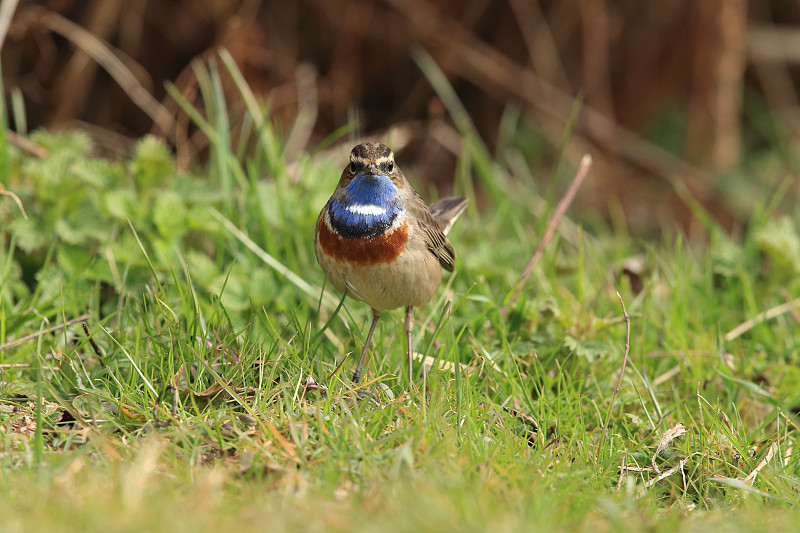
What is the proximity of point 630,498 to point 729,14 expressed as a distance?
20.6 feet

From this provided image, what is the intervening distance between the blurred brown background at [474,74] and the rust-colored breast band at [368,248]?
8.35 feet

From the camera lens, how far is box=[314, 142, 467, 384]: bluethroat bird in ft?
13.2

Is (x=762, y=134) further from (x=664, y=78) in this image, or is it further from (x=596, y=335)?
(x=596, y=335)

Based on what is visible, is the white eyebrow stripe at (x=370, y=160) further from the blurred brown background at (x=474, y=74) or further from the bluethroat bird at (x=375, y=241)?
the blurred brown background at (x=474, y=74)

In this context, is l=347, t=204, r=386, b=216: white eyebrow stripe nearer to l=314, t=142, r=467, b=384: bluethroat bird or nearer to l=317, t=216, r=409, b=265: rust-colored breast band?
l=314, t=142, r=467, b=384: bluethroat bird

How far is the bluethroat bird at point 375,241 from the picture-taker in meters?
4.02

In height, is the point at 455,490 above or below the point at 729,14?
below

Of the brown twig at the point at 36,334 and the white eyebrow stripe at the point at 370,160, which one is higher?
the white eyebrow stripe at the point at 370,160

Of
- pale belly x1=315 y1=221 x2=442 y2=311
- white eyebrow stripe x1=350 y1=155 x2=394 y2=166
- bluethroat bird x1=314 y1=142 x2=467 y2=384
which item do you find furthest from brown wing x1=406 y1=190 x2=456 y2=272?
white eyebrow stripe x1=350 y1=155 x2=394 y2=166

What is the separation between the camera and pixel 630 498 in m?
3.29

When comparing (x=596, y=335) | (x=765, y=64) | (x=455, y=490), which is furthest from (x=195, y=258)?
(x=765, y=64)

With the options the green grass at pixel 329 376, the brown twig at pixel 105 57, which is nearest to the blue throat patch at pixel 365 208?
the green grass at pixel 329 376

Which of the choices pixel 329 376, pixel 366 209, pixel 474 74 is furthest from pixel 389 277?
pixel 474 74

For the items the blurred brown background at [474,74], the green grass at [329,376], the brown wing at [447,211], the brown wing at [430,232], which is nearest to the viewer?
the green grass at [329,376]
